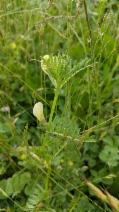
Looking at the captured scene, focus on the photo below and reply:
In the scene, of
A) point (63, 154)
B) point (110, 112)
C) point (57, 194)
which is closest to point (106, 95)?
point (110, 112)

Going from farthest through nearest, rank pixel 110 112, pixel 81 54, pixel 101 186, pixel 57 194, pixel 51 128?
1. pixel 81 54
2. pixel 110 112
3. pixel 101 186
4. pixel 57 194
5. pixel 51 128

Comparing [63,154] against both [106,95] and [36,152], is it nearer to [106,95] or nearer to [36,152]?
[36,152]

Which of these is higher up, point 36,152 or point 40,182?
point 36,152

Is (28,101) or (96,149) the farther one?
(28,101)

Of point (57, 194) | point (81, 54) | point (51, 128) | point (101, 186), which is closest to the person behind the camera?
point (51, 128)

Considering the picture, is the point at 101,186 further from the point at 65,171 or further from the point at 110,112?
the point at 110,112

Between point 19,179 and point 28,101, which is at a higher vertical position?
point 28,101

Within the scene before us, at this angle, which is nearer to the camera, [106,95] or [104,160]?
[104,160]

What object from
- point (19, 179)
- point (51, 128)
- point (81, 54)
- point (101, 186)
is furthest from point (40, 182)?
point (81, 54)

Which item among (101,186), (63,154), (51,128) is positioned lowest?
(101,186)
